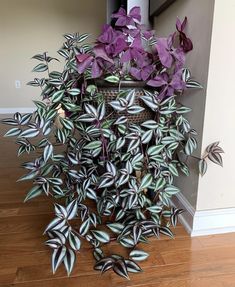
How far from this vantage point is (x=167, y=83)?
1053mm

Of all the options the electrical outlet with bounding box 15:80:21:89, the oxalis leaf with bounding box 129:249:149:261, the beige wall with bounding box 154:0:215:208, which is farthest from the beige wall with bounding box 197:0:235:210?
the electrical outlet with bounding box 15:80:21:89

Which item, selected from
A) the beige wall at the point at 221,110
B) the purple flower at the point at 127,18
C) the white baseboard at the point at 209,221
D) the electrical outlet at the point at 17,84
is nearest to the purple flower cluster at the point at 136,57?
the purple flower at the point at 127,18

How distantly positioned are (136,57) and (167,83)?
0.18 m

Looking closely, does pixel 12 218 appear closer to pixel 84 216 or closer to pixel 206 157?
pixel 84 216

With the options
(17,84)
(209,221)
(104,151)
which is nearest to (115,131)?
(104,151)

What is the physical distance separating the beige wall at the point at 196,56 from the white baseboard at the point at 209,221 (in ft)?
0.16

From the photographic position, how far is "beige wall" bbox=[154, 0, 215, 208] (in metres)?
1.01

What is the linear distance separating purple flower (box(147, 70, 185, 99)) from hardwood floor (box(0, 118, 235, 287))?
2.14 ft

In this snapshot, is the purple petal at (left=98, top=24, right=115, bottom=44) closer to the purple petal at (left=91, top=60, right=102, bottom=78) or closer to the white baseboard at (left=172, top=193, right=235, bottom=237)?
the purple petal at (left=91, top=60, right=102, bottom=78)

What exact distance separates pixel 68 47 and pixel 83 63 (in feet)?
0.78

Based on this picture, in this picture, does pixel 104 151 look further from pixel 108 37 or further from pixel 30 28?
pixel 30 28

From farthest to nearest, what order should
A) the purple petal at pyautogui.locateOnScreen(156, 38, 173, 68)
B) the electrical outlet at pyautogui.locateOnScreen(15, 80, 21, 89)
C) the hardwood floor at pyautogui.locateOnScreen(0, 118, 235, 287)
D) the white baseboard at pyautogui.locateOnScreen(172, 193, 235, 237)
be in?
the electrical outlet at pyautogui.locateOnScreen(15, 80, 21, 89) < the white baseboard at pyautogui.locateOnScreen(172, 193, 235, 237) < the purple petal at pyautogui.locateOnScreen(156, 38, 173, 68) < the hardwood floor at pyautogui.locateOnScreen(0, 118, 235, 287)

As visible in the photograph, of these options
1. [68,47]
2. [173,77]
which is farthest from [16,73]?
[173,77]

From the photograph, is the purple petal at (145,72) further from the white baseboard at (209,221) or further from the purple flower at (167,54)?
the white baseboard at (209,221)
